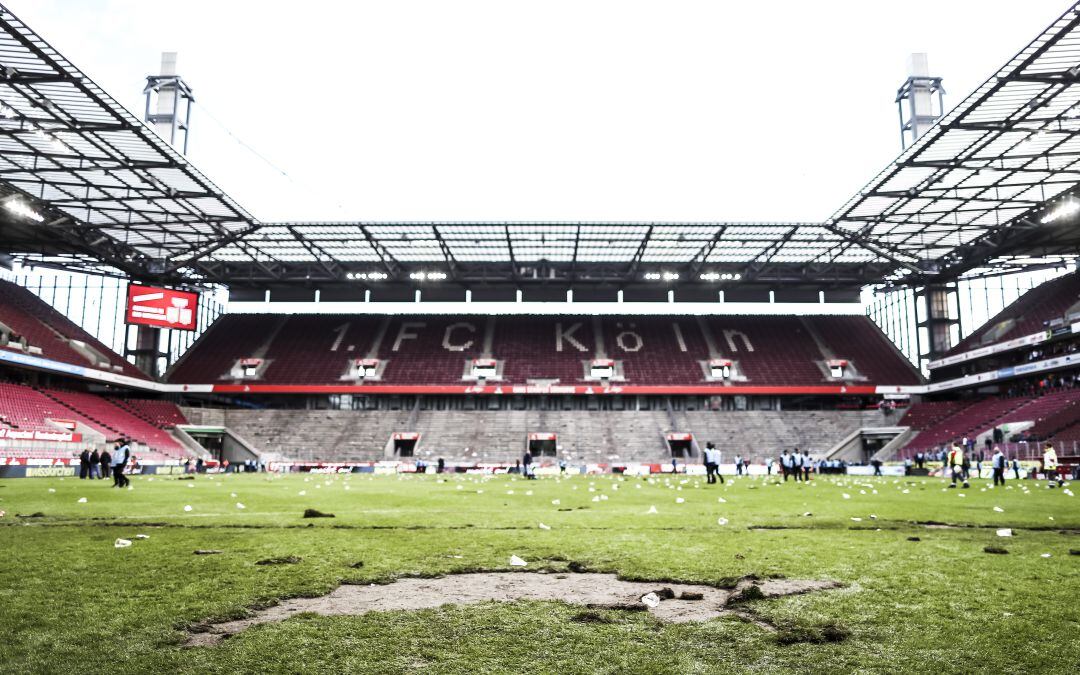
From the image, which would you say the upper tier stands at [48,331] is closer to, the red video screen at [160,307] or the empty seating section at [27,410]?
the empty seating section at [27,410]

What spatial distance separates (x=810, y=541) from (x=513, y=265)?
169 ft

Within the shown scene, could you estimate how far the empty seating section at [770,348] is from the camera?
200ft

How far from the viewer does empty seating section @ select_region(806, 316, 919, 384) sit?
201ft

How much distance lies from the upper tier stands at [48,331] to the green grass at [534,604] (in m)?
45.3

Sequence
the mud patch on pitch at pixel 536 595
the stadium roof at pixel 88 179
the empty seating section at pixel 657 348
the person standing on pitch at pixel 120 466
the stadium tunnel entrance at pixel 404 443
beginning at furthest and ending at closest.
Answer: the empty seating section at pixel 657 348, the stadium tunnel entrance at pixel 404 443, the stadium roof at pixel 88 179, the person standing on pitch at pixel 120 466, the mud patch on pitch at pixel 536 595

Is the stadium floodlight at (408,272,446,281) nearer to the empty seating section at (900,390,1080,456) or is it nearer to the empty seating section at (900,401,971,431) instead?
the empty seating section at (900,390,1080,456)

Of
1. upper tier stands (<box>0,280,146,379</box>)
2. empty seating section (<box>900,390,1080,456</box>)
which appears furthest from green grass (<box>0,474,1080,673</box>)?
upper tier stands (<box>0,280,146,379</box>)

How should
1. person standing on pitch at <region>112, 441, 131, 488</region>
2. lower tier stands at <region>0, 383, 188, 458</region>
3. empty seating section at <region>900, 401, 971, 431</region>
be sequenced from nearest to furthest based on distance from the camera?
1. person standing on pitch at <region>112, 441, 131, 488</region>
2. lower tier stands at <region>0, 383, 188, 458</region>
3. empty seating section at <region>900, 401, 971, 431</region>

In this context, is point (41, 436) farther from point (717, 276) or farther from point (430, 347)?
point (717, 276)

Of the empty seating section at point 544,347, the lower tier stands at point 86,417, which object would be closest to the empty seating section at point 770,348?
the empty seating section at point 544,347

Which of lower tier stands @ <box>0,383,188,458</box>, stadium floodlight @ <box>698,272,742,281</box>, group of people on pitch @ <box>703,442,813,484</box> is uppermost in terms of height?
stadium floodlight @ <box>698,272,742,281</box>

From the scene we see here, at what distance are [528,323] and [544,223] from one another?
21.4 metres

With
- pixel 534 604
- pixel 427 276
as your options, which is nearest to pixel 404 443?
pixel 427 276

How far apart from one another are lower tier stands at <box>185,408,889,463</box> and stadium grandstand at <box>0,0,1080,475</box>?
240 mm
